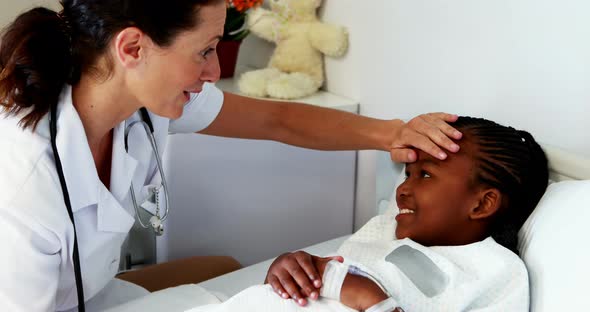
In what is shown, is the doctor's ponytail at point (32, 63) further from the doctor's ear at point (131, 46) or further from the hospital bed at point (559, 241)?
the hospital bed at point (559, 241)

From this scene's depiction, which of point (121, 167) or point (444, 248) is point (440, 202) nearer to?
point (444, 248)

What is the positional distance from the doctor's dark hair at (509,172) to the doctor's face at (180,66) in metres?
0.51

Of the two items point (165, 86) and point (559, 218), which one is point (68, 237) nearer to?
point (165, 86)

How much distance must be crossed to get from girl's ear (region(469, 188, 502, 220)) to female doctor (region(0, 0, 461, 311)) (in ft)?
0.35

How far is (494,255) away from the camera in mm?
1281

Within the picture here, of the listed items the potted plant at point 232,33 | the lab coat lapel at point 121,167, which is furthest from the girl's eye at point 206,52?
the potted plant at point 232,33

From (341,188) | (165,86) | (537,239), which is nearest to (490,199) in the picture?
(537,239)

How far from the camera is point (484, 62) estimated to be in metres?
1.79

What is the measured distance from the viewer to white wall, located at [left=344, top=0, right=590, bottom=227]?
1600 millimetres

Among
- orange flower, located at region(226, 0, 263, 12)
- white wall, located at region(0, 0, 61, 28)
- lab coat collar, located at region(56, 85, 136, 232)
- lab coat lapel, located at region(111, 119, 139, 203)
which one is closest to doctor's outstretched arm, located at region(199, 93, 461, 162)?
lab coat lapel, located at region(111, 119, 139, 203)

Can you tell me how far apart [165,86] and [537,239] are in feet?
2.35

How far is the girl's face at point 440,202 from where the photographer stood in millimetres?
1383

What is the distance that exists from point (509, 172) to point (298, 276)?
1.42ft

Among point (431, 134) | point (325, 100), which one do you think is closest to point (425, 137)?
point (431, 134)
